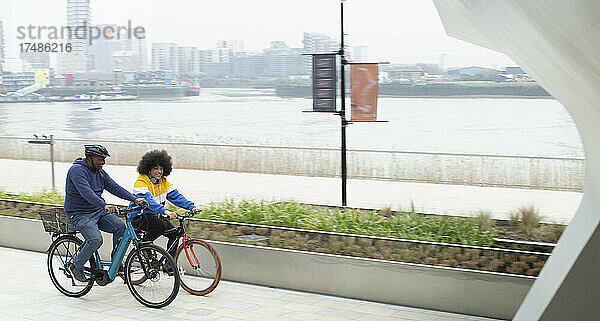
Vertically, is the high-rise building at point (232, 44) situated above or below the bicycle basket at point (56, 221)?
above

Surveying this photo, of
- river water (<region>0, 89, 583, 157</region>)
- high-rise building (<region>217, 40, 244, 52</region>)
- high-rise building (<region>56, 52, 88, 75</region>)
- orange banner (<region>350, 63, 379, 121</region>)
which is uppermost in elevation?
high-rise building (<region>217, 40, 244, 52</region>)

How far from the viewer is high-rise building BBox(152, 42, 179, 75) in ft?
237

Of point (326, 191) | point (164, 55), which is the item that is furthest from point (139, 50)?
point (326, 191)

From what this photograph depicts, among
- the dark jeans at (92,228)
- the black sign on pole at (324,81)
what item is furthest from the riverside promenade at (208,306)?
the black sign on pole at (324,81)

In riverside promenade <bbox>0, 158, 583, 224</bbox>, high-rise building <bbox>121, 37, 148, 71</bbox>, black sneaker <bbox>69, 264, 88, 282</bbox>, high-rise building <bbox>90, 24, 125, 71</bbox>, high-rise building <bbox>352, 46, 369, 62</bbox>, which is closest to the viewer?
black sneaker <bbox>69, 264, 88, 282</bbox>

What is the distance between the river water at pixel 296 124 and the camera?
5794 centimetres

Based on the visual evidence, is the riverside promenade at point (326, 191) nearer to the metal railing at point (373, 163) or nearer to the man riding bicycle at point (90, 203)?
the metal railing at point (373, 163)

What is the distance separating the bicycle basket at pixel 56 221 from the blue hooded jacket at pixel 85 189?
26cm

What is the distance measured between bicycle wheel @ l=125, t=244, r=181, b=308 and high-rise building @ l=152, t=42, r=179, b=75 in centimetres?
6719

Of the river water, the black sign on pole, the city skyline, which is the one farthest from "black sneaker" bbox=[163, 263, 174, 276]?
the city skyline

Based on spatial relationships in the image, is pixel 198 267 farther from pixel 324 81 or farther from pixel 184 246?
pixel 324 81

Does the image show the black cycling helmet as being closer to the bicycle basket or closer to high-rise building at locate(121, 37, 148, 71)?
the bicycle basket

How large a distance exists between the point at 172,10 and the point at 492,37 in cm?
8106

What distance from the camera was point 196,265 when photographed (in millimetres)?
7191
